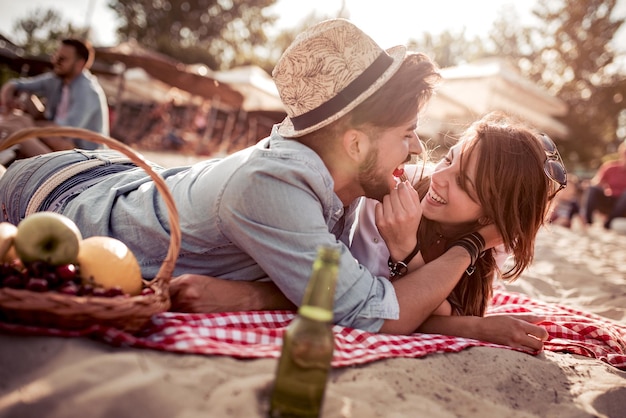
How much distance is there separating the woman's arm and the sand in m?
0.09

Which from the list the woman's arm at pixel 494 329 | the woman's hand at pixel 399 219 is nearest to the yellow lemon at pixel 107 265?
the woman's hand at pixel 399 219

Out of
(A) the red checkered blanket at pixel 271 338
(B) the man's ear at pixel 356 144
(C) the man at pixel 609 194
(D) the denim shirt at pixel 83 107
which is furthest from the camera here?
(C) the man at pixel 609 194

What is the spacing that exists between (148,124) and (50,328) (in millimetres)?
15190

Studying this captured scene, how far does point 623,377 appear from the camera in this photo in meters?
2.36

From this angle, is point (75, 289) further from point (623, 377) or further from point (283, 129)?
point (623, 377)

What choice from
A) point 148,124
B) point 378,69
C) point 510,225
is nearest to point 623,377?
point 510,225

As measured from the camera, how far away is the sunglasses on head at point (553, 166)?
108 inches

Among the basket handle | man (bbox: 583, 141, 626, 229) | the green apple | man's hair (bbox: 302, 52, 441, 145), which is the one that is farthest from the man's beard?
man (bbox: 583, 141, 626, 229)

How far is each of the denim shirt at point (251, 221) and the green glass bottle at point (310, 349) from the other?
2.20 feet

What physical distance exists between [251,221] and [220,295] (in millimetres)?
422

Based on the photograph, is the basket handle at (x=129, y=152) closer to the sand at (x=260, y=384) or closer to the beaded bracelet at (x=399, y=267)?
the sand at (x=260, y=384)

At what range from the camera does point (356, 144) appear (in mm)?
2229

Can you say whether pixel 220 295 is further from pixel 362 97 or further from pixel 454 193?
pixel 454 193

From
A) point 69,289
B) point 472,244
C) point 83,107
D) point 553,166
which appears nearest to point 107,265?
point 69,289
